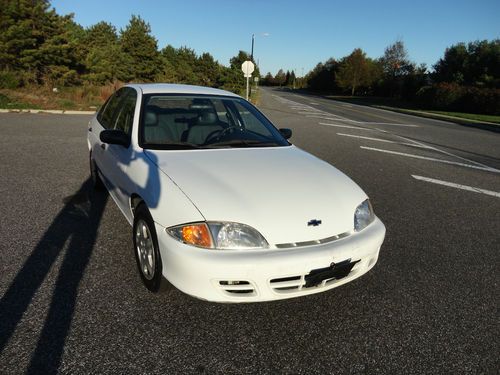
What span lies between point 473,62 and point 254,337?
4674cm

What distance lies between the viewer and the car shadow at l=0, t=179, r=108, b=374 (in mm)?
2088

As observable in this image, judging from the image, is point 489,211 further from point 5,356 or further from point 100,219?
point 5,356

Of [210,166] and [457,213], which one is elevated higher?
[210,166]

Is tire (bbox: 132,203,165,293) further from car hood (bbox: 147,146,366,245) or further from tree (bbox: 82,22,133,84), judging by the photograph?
tree (bbox: 82,22,133,84)

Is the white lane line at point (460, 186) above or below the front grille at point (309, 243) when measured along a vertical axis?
below

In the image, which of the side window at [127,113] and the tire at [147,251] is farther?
the side window at [127,113]

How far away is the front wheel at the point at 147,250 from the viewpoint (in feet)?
8.04

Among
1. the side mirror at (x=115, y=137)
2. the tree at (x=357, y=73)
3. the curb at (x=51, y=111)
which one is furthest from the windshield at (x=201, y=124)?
the tree at (x=357, y=73)

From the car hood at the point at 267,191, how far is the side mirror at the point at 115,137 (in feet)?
1.16

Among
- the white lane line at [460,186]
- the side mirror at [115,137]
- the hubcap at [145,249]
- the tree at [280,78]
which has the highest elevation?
the tree at [280,78]

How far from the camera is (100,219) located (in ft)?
12.9

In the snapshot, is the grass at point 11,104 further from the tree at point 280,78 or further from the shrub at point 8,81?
the tree at point 280,78

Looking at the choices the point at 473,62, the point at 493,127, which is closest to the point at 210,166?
the point at 493,127

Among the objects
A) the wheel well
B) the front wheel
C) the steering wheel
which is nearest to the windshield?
the steering wheel
